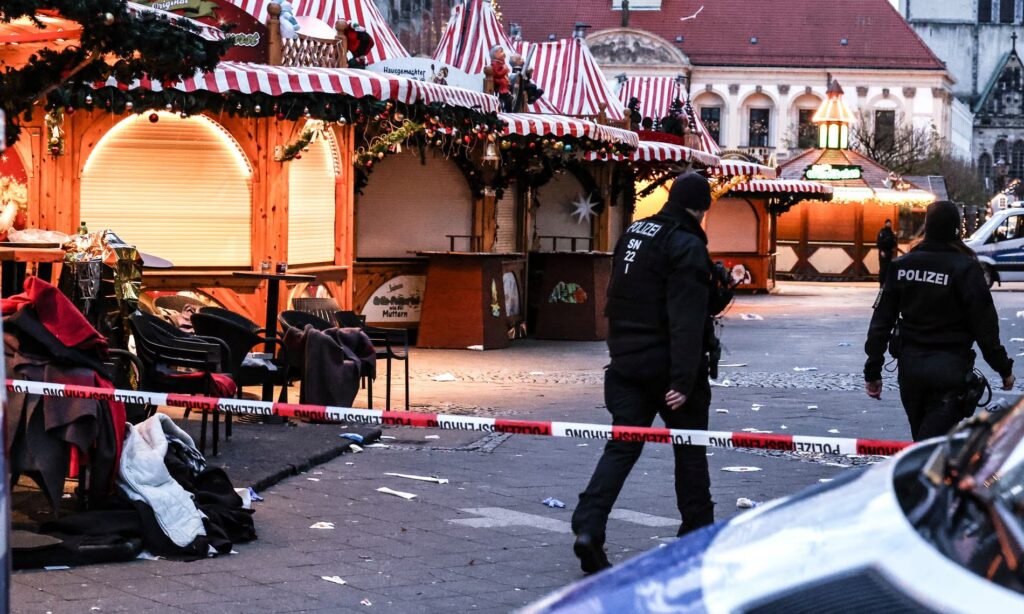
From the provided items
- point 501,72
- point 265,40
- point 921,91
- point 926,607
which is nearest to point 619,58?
point 921,91

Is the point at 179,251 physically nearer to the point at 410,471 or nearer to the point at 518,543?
the point at 410,471

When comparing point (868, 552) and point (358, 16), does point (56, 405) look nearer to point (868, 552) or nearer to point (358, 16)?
point (868, 552)

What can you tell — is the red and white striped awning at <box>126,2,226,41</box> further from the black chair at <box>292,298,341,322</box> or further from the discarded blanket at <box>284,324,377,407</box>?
the black chair at <box>292,298,341,322</box>

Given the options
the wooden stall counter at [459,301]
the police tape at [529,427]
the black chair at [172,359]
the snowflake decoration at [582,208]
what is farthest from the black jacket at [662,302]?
the snowflake decoration at [582,208]

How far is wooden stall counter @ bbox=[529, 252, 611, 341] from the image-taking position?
21.4 m

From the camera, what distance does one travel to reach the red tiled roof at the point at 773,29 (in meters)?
87.2

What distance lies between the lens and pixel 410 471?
32.0 feet

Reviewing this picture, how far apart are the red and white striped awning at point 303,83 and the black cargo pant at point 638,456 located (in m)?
6.71

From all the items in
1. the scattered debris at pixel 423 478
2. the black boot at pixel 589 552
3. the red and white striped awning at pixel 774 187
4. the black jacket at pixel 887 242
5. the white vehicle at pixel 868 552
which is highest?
the red and white striped awning at pixel 774 187

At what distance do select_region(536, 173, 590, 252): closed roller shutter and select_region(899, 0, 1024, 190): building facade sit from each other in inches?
3922

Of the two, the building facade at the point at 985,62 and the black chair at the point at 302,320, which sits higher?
the building facade at the point at 985,62

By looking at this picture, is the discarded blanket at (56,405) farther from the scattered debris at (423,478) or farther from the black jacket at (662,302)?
the scattered debris at (423,478)

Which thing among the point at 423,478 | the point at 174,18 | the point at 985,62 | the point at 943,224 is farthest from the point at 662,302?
the point at 985,62

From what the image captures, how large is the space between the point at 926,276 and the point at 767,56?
82187 mm
